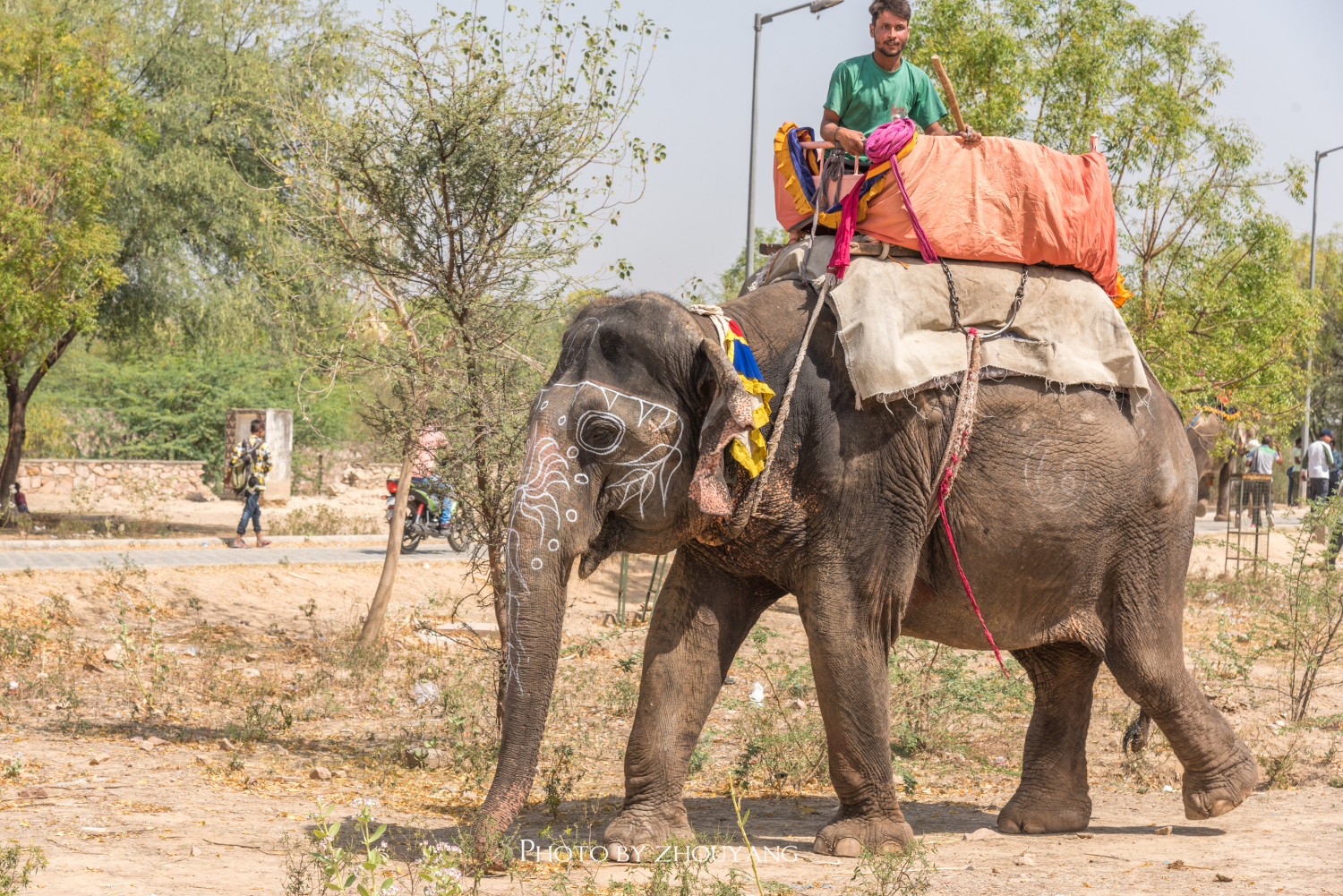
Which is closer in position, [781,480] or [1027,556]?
[781,480]

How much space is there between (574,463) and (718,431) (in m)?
0.61

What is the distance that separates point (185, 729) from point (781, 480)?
509 cm

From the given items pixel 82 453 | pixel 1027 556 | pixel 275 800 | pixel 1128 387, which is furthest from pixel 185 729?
pixel 82 453

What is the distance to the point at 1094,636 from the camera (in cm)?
621

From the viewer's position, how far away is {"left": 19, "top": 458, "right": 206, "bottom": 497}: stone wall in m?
27.6

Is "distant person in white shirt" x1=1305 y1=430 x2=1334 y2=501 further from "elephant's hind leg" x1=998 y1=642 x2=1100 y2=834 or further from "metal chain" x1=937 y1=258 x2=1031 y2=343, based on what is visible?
"metal chain" x1=937 y1=258 x2=1031 y2=343

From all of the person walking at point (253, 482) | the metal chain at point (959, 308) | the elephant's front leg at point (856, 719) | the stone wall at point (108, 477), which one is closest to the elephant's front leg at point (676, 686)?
the elephant's front leg at point (856, 719)

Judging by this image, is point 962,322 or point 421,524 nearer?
point 962,322

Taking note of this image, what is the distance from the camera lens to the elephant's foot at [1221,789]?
624cm

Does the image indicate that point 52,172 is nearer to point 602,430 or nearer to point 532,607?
point 602,430

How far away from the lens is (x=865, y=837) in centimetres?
566

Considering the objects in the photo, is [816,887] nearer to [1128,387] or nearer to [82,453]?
[1128,387]

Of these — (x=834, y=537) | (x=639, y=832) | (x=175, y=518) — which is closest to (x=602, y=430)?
(x=834, y=537)

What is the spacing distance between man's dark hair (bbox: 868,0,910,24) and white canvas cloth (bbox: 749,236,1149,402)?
1223mm
